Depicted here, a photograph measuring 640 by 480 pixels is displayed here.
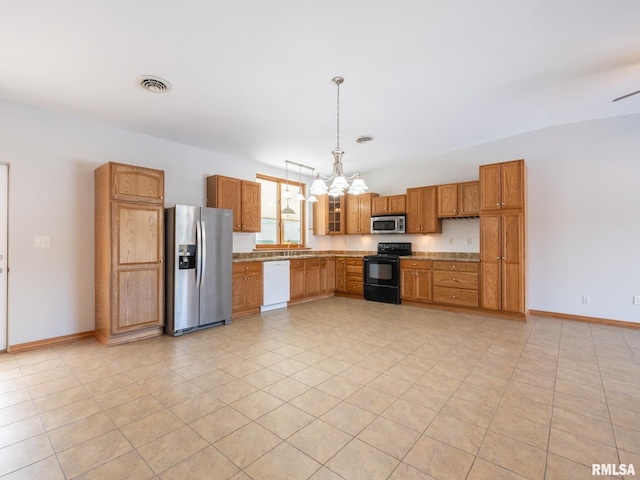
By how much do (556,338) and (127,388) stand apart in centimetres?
457

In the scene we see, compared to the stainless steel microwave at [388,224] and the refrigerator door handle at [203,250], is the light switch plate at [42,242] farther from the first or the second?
the stainless steel microwave at [388,224]

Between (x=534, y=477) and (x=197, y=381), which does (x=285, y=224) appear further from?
(x=534, y=477)

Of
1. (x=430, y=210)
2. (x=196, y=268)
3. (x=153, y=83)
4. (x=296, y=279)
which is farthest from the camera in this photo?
(x=296, y=279)

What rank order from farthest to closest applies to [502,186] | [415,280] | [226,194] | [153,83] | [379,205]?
[379,205], [415,280], [226,194], [502,186], [153,83]

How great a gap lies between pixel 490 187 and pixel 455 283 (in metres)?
1.63

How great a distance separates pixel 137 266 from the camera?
368cm

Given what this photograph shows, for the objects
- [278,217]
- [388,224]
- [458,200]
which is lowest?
[388,224]

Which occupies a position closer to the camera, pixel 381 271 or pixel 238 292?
pixel 238 292

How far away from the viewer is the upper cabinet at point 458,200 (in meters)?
5.13

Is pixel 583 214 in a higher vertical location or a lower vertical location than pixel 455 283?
higher

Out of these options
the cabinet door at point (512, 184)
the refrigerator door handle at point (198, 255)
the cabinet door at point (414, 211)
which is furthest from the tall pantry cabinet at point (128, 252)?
the cabinet door at point (512, 184)

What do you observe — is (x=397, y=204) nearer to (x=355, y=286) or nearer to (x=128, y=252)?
(x=355, y=286)

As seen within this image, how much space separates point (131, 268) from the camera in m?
3.63

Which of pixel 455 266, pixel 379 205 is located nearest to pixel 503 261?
pixel 455 266
